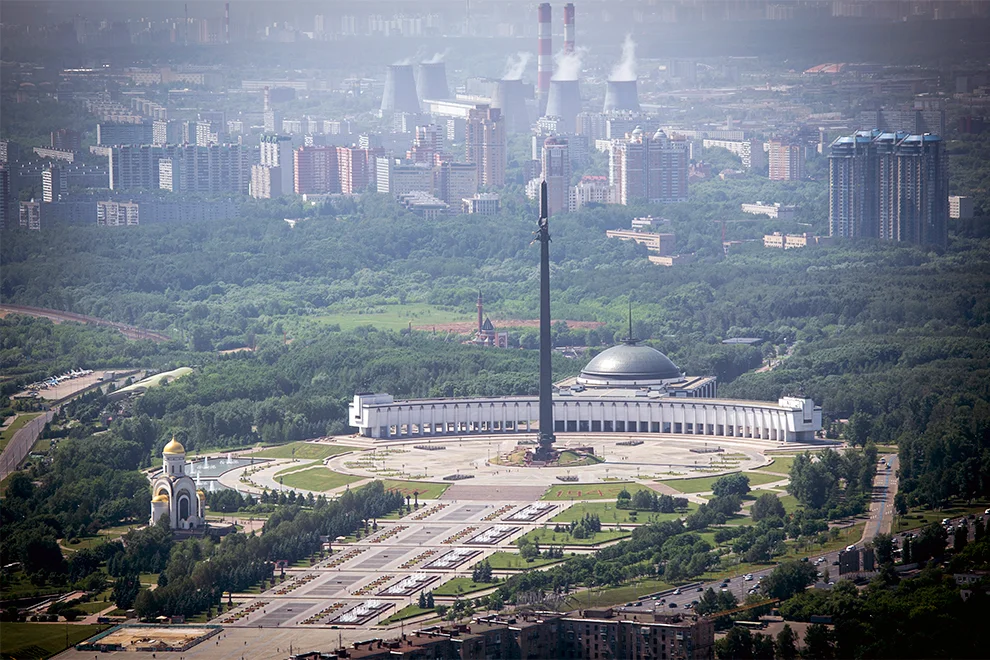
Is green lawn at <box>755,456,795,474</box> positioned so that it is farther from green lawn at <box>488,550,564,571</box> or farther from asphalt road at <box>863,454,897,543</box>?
green lawn at <box>488,550,564,571</box>

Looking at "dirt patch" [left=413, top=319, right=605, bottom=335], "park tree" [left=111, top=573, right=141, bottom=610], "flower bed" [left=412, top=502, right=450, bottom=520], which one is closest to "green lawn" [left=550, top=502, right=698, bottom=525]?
"flower bed" [left=412, top=502, right=450, bottom=520]

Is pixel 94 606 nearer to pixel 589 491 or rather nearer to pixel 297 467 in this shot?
pixel 589 491

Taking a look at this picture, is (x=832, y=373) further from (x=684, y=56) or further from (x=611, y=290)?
(x=684, y=56)

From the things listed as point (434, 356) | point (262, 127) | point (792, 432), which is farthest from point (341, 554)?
point (262, 127)

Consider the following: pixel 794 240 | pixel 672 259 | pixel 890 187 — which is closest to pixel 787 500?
pixel 672 259

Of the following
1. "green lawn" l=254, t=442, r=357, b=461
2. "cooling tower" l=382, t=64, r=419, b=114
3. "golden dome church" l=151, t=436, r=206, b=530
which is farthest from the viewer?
"cooling tower" l=382, t=64, r=419, b=114

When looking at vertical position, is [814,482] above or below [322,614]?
above
